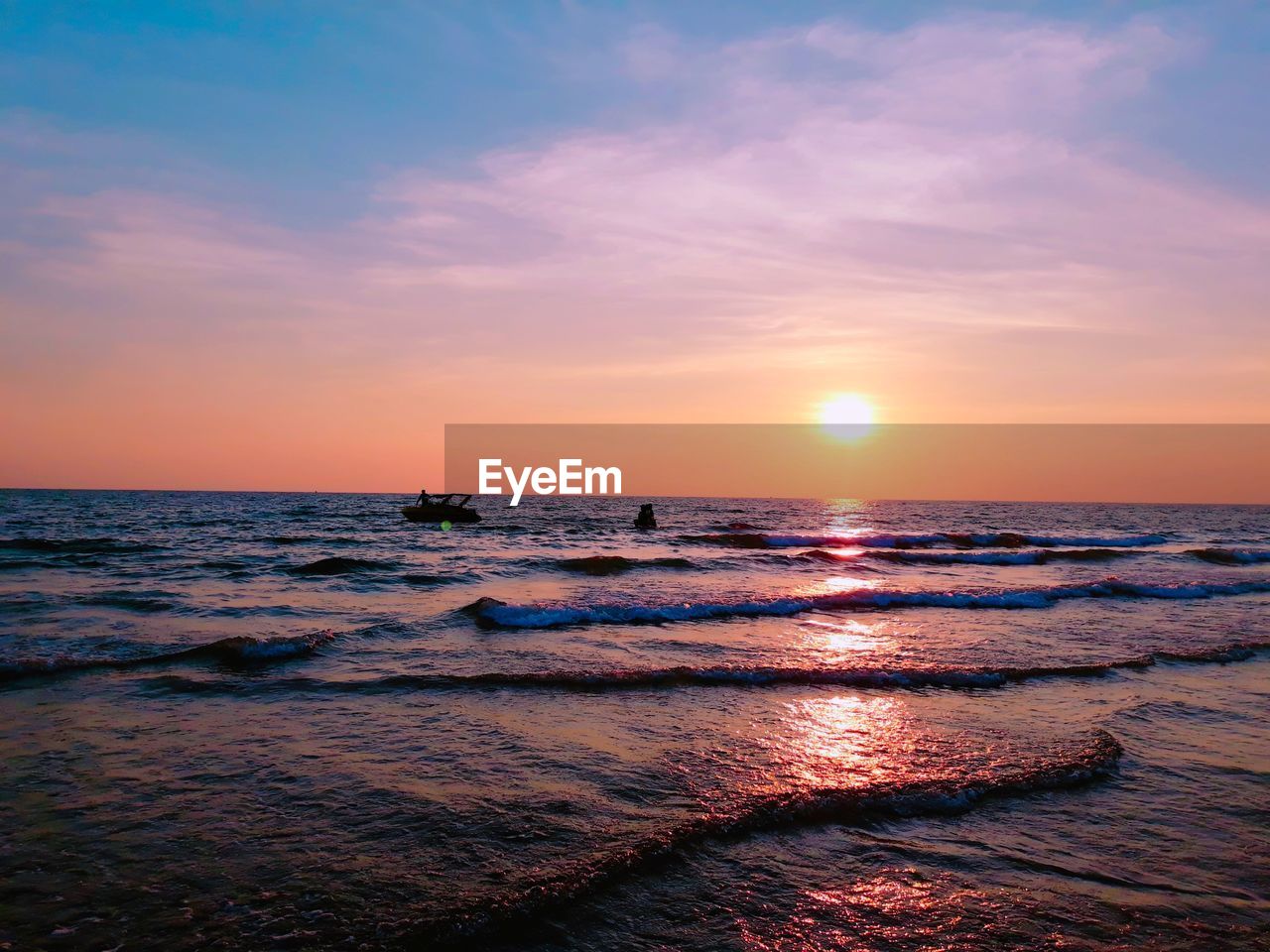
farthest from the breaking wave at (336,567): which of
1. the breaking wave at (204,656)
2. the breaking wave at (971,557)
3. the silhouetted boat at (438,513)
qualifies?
the silhouetted boat at (438,513)

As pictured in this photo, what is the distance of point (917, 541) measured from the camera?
185ft

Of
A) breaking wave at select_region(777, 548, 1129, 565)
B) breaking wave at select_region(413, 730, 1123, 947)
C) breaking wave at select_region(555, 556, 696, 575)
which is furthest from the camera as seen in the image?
breaking wave at select_region(777, 548, 1129, 565)

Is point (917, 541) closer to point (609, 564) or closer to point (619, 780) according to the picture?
point (609, 564)

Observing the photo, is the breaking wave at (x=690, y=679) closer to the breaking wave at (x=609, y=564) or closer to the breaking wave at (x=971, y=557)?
the breaking wave at (x=609, y=564)

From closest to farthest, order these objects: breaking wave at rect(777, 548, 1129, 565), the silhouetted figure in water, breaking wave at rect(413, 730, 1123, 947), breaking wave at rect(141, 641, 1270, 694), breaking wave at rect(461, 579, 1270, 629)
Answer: breaking wave at rect(413, 730, 1123, 947)
breaking wave at rect(141, 641, 1270, 694)
breaking wave at rect(461, 579, 1270, 629)
breaking wave at rect(777, 548, 1129, 565)
the silhouetted figure in water

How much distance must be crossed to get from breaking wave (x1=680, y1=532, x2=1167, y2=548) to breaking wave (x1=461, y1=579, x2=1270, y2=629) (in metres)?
23.4

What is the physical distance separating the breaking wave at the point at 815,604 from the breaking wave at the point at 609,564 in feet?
33.9

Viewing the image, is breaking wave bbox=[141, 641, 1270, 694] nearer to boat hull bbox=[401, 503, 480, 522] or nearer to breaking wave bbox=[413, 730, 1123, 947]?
breaking wave bbox=[413, 730, 1123, 947]

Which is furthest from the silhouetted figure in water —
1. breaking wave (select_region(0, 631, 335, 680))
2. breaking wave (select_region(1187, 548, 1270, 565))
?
breaking wave (select_region(0, 631, 335, 680))

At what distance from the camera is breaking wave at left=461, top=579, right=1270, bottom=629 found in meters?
19.3

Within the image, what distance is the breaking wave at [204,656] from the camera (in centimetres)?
1230

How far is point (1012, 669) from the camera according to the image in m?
14.1

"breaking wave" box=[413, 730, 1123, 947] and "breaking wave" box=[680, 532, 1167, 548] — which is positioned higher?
"breaking wave" box=[413, 730, 1123, 947]

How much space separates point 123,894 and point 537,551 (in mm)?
36301
